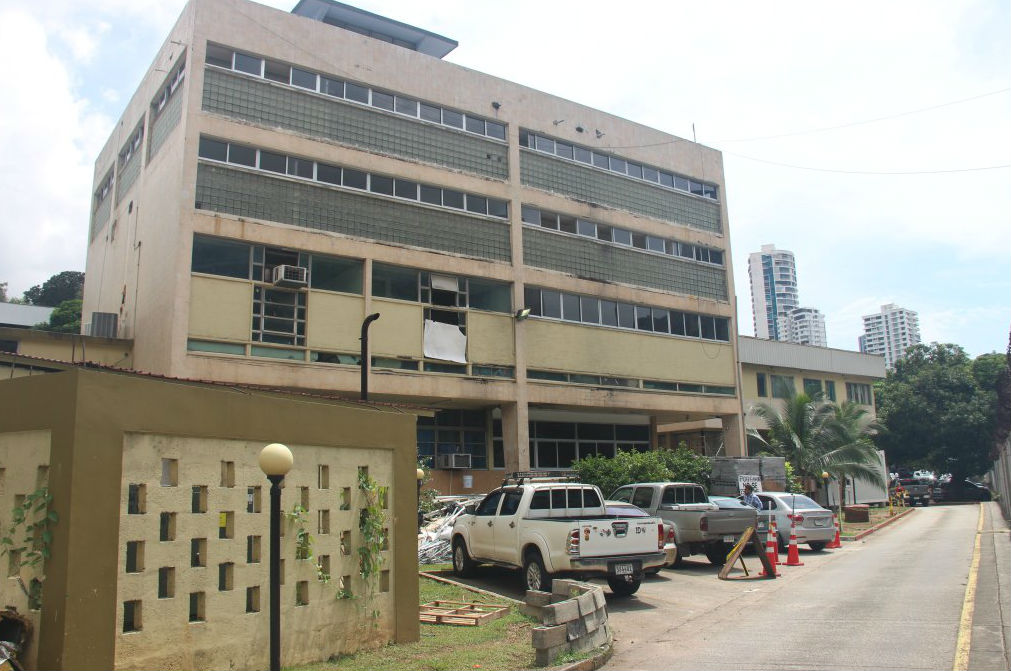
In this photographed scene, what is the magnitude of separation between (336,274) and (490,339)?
5.70 metres

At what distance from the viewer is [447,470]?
2700cm

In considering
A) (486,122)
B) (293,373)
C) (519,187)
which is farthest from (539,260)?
(293,373)

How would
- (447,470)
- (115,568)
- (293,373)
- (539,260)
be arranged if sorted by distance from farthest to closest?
(539,260), (447,470), (293,373), (115,568)

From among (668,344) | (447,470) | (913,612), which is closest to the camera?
(913,612)

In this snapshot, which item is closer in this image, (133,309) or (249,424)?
(249,424)

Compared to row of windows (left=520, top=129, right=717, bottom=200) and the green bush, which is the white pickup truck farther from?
row of windows (left=520, top=129, right=717, bottom=200)

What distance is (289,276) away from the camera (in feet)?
72.9

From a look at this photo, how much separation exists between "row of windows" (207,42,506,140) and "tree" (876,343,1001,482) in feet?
138

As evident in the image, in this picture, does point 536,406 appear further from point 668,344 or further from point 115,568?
point 115,568

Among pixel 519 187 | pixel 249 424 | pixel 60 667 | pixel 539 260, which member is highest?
pixel 519 187

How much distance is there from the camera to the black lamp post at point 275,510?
7.24m

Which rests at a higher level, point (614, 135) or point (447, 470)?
point (614, 135)

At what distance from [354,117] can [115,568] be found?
20.0 metres

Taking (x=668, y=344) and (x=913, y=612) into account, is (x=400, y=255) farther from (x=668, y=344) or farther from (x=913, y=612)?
(x=913, y=612)
